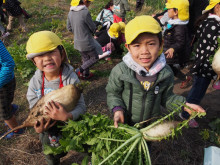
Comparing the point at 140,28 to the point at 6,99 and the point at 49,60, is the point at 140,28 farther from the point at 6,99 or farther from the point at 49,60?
the point at 6,99

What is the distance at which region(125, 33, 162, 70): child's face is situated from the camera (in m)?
1.48

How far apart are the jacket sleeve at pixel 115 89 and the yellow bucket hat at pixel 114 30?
3.14 meters

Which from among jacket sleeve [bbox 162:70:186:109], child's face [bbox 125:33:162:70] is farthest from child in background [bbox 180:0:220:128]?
child's face [bbox 125:33:162:70]

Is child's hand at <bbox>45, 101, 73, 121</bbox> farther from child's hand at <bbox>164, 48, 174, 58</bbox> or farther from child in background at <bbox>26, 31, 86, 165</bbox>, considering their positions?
child's hand at <bbox>164, 48, 174, 58</bbox>

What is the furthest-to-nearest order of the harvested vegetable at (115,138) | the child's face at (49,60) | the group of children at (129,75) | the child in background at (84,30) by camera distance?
the child in background at (84,30), the child's face at (49,60), the group of children at (129,75), the harvested vegetable at (115,138)

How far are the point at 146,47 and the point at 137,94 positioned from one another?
52cm

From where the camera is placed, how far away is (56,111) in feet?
5.05

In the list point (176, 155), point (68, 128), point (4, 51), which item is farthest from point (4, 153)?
point (176, 155)

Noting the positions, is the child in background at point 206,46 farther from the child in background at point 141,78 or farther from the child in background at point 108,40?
the child in background at point 108,40

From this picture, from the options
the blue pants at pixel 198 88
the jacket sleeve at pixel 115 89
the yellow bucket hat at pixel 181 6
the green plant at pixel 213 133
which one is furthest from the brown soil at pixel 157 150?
the yellow bucket hat at pixel 181 6

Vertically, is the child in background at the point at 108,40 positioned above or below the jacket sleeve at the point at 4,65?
below

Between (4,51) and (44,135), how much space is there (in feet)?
3.99

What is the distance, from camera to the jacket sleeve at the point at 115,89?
1806mm

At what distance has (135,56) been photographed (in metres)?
1.58
